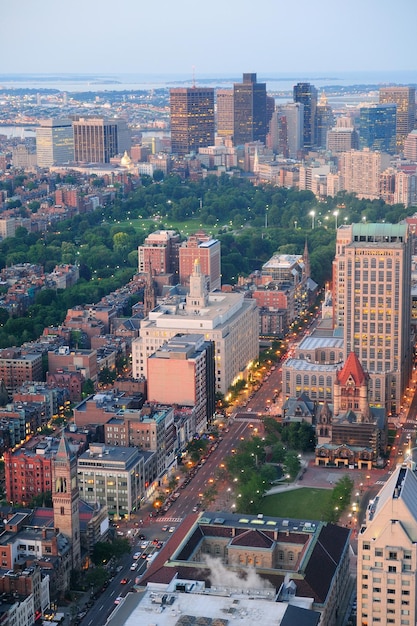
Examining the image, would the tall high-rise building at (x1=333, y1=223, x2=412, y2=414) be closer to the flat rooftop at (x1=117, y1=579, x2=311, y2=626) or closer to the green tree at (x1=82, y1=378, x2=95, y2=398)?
the green tree at (x1=82, y1=378, x2=95, y2=398)

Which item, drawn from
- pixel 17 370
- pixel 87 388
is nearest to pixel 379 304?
pixel 87 388

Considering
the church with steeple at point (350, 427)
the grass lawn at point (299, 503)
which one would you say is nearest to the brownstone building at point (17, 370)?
the church with steeple at point (350, 427)

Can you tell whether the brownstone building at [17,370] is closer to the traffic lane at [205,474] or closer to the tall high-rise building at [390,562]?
the traffic lane at [205,474]

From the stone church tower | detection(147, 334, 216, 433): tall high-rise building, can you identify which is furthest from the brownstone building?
the stone church tower

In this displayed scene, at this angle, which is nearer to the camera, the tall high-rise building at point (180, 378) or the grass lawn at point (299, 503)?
the grass lawn at point (299, 503)

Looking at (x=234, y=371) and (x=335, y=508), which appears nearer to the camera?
(x=335, y=508)

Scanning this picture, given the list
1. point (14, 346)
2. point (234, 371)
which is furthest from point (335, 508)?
point (14, 346)

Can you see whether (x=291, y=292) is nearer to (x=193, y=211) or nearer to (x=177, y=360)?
(x=177, y=360)
